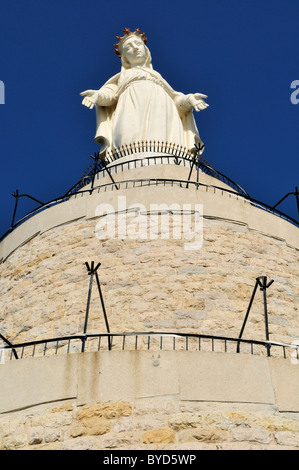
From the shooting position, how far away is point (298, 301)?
12.5 metres

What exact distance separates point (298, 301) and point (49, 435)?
5854 millimetres

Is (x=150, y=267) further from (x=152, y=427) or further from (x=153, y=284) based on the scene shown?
(x=152, y=427)

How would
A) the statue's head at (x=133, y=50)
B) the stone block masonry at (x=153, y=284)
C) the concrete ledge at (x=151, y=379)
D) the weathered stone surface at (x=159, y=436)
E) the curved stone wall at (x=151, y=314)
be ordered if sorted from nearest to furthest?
the weathered stone surface at (x=159, y=436) < the curved stone wall at (x=151, y=314) < the concrete ledge at (x=151, y=379) < the stone block masonry at (x=153, y=284) < the statue's head at (x=133, y=50)

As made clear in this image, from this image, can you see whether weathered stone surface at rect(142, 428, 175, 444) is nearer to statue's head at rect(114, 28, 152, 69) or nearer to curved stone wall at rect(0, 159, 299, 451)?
curved stone wall at rect(0, 159, 299, 451)

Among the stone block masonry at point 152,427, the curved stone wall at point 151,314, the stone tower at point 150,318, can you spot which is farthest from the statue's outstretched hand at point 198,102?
the stone block masonry at point 152,427

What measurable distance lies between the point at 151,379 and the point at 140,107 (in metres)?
12.8

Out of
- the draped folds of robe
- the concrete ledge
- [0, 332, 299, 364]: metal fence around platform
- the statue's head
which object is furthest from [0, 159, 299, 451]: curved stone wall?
the statue's head

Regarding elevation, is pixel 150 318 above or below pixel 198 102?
below

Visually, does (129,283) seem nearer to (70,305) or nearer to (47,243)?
(70,305)

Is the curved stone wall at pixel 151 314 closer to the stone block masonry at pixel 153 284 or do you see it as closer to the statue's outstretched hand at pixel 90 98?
the stone block masonry at pixel 153 284

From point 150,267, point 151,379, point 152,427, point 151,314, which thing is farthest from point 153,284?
point 152,427

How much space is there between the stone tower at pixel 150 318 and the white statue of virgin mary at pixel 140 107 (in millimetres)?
1478

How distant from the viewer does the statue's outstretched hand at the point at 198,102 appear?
2069cm

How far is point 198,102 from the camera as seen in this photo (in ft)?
68.3
